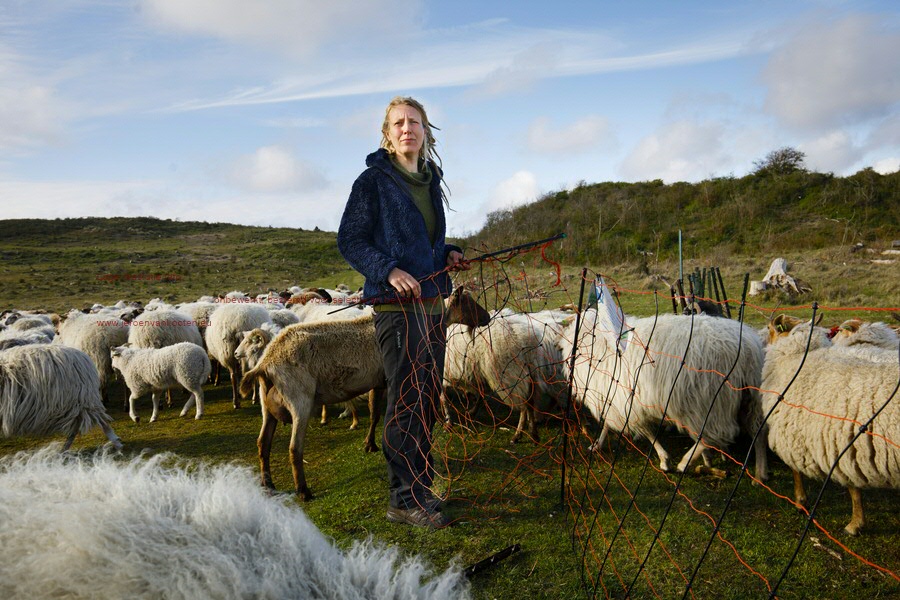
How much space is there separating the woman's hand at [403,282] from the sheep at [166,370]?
→ 633 centimetres

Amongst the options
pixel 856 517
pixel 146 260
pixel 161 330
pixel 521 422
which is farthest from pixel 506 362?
pixel 146 260

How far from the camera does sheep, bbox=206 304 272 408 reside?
32.1ft

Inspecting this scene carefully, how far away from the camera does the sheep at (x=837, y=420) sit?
339 cm

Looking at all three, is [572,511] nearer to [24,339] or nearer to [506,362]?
[506,362]

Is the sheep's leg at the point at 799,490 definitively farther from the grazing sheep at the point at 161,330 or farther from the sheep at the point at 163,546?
the grazing sheep at the point at 161,330

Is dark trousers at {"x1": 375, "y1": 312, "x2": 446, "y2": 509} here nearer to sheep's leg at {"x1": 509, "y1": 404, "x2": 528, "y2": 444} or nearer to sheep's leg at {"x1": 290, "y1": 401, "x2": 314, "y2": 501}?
sheep's leg at {"x1": 290, "y1": 401, "x2": 314, "y2": 501}

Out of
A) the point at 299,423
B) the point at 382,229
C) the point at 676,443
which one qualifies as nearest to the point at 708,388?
the point at 676,443

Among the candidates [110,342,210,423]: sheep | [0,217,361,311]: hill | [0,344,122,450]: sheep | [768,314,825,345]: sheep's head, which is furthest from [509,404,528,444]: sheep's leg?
[0,217,361,311]: hill

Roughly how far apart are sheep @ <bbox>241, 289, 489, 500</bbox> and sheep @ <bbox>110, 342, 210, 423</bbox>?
388 centimetres

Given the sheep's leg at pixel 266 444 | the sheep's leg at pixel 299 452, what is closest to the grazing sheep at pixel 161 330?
the sheep's leg at pixel 266 444

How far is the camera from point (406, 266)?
3.57 m

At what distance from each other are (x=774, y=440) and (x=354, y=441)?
4512 millimetres

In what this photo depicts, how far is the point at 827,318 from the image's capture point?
9.82 m

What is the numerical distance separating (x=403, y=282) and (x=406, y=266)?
1.12ft
